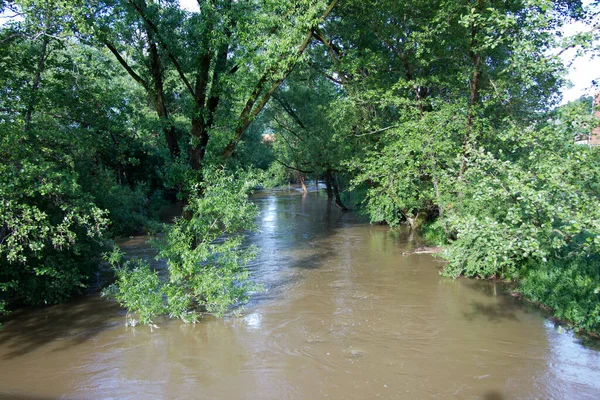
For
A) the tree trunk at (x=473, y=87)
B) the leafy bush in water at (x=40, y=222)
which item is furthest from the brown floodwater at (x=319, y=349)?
the tree trunk at (x=473, y=87)

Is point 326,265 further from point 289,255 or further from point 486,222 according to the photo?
point 486,222

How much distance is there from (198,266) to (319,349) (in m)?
3.08

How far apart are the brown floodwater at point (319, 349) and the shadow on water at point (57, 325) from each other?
25mm

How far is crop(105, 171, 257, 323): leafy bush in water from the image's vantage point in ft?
28.3

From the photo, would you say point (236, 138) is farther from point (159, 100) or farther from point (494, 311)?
point (494, 311)

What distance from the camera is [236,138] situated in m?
10.8

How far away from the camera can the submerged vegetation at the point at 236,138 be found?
22.3 feet

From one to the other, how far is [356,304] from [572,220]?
564 centimetres

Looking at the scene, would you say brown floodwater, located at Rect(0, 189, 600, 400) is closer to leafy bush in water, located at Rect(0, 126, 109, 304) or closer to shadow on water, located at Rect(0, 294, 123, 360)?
shadow on water, located at Rect(0, 294, 123, 360)

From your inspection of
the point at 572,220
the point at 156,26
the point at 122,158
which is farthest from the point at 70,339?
the point at 572,220

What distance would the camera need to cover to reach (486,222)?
630cm

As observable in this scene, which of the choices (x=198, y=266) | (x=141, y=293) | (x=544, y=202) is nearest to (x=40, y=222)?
(x=141, y=293)

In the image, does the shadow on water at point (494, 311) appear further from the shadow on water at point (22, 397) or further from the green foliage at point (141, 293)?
the shadow on water at point (22, 397)

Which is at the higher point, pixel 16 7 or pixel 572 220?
pixel 16 7
